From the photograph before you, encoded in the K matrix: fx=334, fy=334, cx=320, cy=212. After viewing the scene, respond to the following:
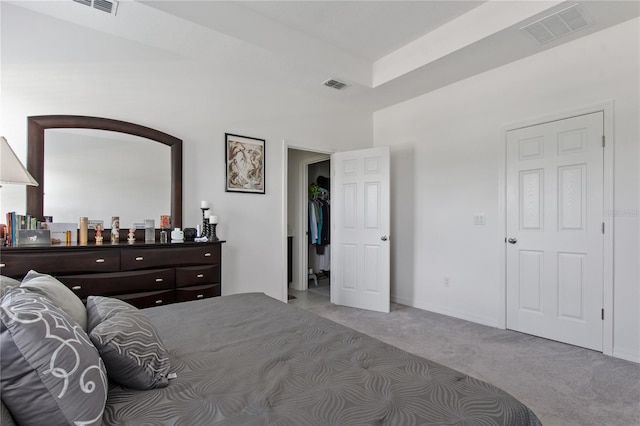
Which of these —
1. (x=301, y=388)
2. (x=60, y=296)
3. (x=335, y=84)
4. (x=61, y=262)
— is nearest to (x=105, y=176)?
(x=61, y=262)

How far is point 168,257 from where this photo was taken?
2738 mm

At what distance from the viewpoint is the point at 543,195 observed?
3.09 meters

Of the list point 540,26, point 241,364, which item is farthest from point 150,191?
point 540,26

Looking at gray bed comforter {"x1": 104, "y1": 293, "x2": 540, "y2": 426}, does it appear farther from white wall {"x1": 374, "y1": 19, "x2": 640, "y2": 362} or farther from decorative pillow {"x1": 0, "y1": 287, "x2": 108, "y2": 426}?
white wall {"x1": 374, "y1": 19, "x2": 640, "y2": 362}

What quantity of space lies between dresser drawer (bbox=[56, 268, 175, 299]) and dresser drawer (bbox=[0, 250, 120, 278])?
5 cm

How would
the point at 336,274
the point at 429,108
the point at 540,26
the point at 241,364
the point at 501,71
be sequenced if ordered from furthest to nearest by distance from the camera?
the point at 336,274 → the point at 429,108 → the point at 501,71 → the point at 540,26 → the point at 241,364

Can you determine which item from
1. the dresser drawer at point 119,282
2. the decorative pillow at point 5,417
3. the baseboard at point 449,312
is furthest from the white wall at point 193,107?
the decorative pillow at point 5,417

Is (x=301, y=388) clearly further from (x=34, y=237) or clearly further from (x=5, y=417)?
(x=34, y=237)

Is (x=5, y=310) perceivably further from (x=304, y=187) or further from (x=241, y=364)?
(x=304, y=187)

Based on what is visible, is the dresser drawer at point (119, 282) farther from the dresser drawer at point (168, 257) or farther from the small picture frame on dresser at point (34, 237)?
the small picture frame on dresser at point (34, 237)

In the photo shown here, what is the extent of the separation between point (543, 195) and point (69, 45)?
14.1 ft

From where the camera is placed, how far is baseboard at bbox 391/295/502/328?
3.43m

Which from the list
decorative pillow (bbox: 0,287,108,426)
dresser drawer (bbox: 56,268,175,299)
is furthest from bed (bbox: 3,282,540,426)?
dresser drawer (bbox: 56,268,175,299)

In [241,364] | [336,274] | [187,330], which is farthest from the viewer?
[336,274]
